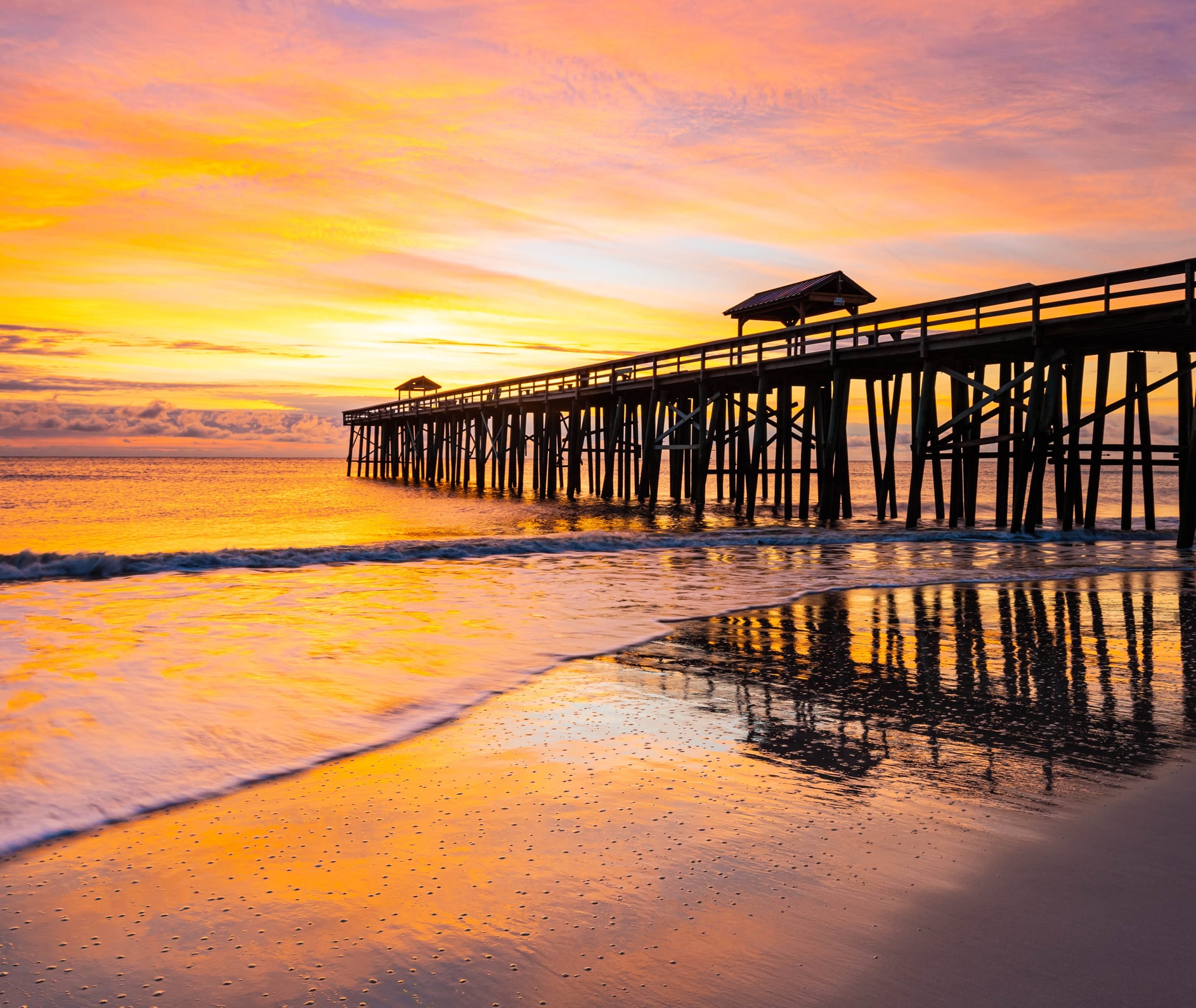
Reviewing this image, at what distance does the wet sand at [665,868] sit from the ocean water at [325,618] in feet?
2.11

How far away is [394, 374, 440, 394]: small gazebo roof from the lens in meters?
57.2

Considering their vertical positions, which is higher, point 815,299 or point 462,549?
point 815,299

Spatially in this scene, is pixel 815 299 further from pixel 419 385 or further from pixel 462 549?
pixel 419 385

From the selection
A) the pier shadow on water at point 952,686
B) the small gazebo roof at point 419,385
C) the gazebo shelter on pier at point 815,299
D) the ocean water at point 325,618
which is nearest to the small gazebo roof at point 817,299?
the gazebo shelter on pier at point 815,299

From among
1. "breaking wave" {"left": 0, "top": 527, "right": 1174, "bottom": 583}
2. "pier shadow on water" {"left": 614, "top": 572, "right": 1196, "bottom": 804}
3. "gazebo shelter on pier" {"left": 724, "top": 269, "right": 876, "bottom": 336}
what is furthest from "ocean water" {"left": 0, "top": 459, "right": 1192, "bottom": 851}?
"gazebo shelter on pier" {"left": 724, "top": 269, "right": 876, "bottom": 336}

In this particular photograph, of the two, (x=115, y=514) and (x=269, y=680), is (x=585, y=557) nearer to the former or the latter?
(x=269, y=680)

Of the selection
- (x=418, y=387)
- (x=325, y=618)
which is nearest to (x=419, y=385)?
(x=418, y=387)

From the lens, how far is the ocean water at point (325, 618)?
4609 millimetres

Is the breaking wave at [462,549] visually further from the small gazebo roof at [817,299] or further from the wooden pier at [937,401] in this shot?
the small gazebo roof at [817,299]

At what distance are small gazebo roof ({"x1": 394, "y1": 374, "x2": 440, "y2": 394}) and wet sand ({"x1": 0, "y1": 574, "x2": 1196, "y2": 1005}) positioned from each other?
53.6 m

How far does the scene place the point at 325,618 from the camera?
8914mm

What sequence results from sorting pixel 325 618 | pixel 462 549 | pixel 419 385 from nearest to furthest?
pixel 325 618
pixel 462 549
pixel 419 385

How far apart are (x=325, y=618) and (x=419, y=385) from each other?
1983 inches

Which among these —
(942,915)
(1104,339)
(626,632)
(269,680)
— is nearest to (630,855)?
(942,915)
